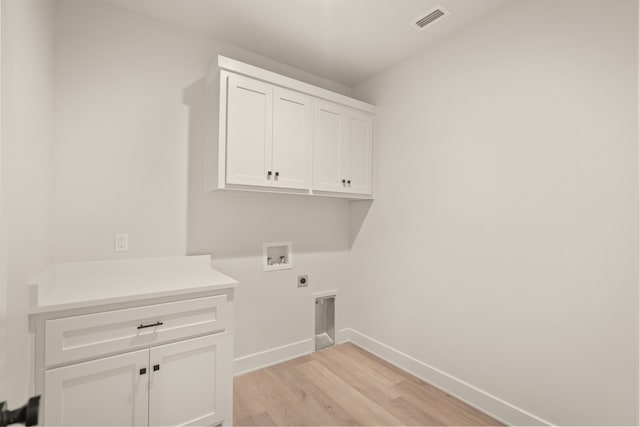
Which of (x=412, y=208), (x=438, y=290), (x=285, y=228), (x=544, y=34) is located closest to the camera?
(x=544, y=34)

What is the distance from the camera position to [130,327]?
57.1 inches

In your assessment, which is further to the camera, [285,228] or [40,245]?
[285,228]

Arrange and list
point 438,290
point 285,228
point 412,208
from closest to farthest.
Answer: point 438,290 → point 412,208 → point 285,228

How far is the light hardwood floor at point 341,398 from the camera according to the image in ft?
6.07

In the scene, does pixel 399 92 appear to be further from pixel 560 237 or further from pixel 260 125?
pixel 560 237

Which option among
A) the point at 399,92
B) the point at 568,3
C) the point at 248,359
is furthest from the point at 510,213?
the point at 248,359

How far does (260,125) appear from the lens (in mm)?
2109

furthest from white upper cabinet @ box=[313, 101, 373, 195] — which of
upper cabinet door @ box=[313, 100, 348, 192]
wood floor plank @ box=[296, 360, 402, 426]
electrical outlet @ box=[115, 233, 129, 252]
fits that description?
wood floor plank @ box=[296, 360, 402, 426]

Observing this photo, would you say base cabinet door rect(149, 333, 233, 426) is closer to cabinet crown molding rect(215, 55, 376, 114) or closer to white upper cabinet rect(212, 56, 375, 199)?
white upper cabinet rect(212, 56, 375, 199)

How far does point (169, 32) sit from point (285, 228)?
1674 mm

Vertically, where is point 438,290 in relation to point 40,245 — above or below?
below

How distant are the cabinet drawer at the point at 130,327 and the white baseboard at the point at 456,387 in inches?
60.6

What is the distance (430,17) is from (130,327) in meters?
2.52

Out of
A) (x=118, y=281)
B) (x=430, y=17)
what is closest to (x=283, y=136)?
(x=430, y=17)
